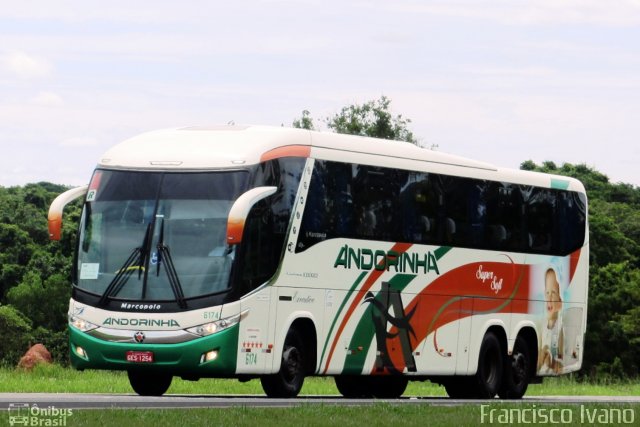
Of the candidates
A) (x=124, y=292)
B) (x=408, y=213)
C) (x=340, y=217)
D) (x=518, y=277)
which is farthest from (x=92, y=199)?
(x=518, y=277)

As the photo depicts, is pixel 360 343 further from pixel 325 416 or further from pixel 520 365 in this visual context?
pixel 325 416

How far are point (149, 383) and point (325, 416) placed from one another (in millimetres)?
7107

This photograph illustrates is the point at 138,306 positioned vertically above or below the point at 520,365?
above

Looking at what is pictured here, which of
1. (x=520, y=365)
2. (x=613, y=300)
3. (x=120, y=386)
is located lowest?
(x=613, y=300)

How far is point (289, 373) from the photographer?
2312 cm

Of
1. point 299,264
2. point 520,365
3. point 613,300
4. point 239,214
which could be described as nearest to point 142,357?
point 239,214

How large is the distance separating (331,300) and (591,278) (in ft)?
187

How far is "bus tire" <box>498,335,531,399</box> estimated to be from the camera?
94.7 ft

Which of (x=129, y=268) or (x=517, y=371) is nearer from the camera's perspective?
(x=129, y=268)

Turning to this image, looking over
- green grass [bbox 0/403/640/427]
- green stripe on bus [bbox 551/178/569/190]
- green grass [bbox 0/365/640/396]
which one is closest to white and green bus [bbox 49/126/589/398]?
green stripe on bus [bbox 551/178/569/190]

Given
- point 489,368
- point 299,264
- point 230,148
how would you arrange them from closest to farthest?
point 230,148 < point 299,264 < point 489,368

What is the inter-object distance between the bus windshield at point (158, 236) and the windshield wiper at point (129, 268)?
0.5 inches

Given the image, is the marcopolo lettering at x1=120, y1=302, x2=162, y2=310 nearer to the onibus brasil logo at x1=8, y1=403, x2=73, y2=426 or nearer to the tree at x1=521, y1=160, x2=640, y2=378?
the onibus brasil logo at x1=8, y1=403, x2=73, y2=426

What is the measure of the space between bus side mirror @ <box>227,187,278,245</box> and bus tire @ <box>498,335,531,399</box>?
862 cm
